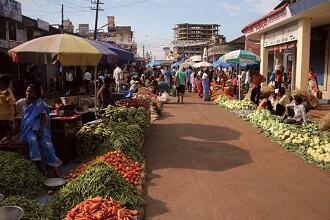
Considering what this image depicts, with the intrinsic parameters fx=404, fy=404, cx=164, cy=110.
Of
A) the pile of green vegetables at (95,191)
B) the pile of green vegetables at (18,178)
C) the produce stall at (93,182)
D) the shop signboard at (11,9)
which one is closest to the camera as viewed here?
the produce stall at (93,182)

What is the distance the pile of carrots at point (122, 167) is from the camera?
601 cm

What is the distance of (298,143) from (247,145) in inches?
46.4

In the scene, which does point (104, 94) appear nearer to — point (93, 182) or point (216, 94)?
point (93, 182)

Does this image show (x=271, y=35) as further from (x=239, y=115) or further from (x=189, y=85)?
(x=189, y=85)

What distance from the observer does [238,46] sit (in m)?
51.1

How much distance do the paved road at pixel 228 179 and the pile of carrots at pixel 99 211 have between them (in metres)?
1.13

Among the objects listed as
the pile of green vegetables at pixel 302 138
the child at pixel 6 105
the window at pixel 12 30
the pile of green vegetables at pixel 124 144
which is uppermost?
the window at pixel 12 30

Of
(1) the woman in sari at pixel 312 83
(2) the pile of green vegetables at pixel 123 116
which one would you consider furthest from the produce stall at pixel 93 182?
(1) the woman in sari at pixel 312 83

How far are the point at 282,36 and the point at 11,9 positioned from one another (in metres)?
12.8

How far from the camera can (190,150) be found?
9211 mm

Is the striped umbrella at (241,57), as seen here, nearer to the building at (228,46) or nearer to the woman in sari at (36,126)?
the woman in sari at (36,126)

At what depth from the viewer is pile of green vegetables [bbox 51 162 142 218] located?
4773 millimetres

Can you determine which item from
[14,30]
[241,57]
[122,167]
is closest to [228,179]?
[122,167]

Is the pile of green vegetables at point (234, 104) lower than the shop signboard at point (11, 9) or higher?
lower
